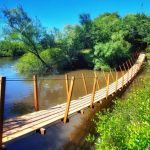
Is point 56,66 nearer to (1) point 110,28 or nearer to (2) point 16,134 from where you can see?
(1) point 110,28

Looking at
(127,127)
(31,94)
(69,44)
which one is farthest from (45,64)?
(127,127)

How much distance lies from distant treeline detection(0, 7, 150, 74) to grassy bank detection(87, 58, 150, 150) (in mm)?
21208

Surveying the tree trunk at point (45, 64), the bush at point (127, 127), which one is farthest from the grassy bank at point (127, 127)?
Answer: the tree trunk at point (45, 64)

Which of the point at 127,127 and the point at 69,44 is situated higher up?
the point at 69,44

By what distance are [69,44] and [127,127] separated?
27.3 m

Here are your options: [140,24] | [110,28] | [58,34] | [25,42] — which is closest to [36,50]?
[25,42]

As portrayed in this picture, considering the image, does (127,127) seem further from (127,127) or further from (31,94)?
(31,94)

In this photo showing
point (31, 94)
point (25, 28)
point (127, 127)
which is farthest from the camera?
point (25, 28)

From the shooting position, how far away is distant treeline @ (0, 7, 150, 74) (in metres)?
30.6

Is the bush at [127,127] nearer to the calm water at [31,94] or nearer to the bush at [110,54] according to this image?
the calm water at [31,94]

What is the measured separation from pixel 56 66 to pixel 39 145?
73.1 ft

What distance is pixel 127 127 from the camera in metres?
5.94

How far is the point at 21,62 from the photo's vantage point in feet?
102

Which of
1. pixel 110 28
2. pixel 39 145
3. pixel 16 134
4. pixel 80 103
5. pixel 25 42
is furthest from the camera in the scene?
pixel 110 28
